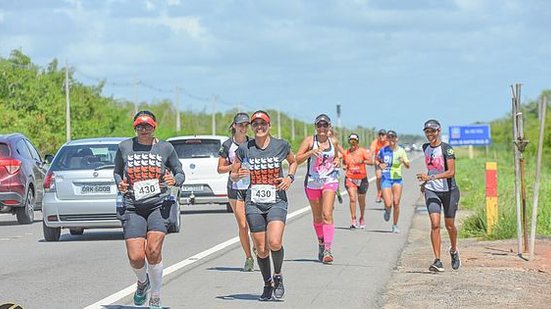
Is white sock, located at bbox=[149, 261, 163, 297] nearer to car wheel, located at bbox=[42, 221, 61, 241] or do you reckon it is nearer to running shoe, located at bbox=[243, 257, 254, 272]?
running shoe, located at bbox=[243, 257, 254, 272]

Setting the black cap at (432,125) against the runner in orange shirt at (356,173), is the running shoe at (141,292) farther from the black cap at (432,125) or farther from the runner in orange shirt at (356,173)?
the runner in orange shirt at (356,173)

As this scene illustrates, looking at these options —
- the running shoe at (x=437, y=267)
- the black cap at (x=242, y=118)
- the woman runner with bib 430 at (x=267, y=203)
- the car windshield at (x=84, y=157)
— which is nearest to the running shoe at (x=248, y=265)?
the black cap at (x=242, y=118)

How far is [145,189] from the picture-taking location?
1023cm

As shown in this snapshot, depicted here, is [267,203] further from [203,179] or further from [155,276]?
[203,179]

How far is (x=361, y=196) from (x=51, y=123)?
32583mm

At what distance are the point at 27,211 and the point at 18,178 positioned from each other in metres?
0.99

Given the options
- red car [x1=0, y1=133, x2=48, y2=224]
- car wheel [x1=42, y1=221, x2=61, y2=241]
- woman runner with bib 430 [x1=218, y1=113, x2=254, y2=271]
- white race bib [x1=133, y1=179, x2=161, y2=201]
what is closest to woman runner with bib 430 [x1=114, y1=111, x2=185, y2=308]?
white race bib [x1=133, y1=179, x2=161, y2=201]

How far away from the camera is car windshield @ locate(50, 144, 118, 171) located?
1823 centimetres

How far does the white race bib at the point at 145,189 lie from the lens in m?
10.2

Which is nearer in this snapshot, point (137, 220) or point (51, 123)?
point (137, 220)

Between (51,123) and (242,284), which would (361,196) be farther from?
(51,123)

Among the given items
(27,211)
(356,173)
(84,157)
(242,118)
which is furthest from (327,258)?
(27,211)

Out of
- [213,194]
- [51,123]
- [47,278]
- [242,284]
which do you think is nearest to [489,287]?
[242,284]

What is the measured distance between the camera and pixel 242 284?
12.7 m
